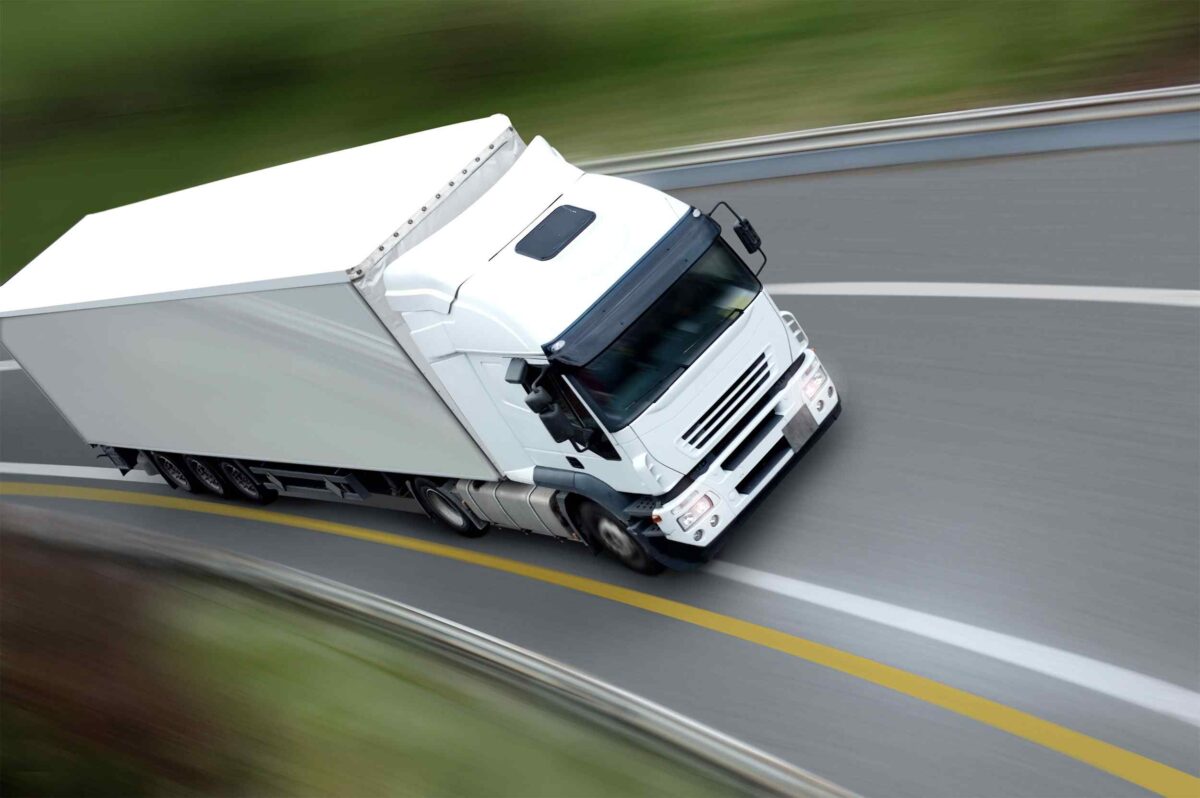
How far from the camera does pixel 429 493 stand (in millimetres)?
11297

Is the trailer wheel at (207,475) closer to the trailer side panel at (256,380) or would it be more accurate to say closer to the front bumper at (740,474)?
the trailer side panel at (256,380)

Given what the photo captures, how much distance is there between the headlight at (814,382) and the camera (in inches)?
386

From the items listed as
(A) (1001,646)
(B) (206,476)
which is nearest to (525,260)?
(A) (1001,646)

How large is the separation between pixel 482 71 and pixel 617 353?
14058mm

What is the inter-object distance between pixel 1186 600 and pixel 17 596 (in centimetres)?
992

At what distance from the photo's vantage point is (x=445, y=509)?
11328 millimetres

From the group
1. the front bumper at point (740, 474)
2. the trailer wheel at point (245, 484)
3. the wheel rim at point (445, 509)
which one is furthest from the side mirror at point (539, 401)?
the trailer wheel at point (245, 484)

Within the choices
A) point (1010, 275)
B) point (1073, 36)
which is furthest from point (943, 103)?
point (1010, 275)

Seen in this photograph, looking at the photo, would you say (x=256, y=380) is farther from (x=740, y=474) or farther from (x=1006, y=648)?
(x=1006, y=648)

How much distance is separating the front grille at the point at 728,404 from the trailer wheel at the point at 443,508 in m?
2.94

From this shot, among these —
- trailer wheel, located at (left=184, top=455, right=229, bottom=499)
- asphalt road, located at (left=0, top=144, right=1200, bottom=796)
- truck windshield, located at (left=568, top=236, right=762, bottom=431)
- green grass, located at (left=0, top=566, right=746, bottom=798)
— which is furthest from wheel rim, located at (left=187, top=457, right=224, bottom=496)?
truck windshield, located at (left=568, top=236, right=762, bottom=431)

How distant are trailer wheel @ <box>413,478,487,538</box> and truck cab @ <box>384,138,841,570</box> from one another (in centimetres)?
144

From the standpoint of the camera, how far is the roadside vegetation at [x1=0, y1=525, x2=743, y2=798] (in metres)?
7.63

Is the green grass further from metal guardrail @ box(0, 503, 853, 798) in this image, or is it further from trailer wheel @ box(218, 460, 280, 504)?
trailer wheel @ box(218, 460, 280, 504)
